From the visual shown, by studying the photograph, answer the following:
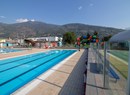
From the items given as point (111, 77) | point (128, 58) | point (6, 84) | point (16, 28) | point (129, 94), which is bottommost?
point (6, 84)

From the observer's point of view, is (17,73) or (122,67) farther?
(17,73)

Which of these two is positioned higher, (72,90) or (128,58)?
(128,58)

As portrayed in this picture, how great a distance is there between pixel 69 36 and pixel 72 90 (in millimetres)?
47838

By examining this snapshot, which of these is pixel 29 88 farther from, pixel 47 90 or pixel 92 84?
pixel 92 84

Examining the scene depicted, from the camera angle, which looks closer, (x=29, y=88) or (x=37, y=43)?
(x=29, y=88)

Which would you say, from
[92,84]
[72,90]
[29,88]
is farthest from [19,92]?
[92,84]

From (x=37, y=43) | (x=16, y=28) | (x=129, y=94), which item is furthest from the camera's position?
(x=16, y=28)

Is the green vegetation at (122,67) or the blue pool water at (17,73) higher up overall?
the green vegetation at (122,67)

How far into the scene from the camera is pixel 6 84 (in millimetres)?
6277

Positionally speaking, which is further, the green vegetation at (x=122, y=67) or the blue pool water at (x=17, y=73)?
the blue pool water at (x=17, y=73)

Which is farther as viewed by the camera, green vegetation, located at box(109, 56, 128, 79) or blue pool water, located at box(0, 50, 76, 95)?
blue pool water, located at box(0, 50, 76, 95)

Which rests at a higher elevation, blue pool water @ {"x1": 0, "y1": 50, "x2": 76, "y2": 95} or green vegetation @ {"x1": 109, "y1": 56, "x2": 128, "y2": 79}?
green vegetation @ {"x1": 109, "y1": 56, "x2": 128, "y2": 79}

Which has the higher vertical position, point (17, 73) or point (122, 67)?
point (122, 67)

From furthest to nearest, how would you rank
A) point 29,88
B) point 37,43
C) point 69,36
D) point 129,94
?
point 69,36
point 37,43
point 29,88
point 129,94
